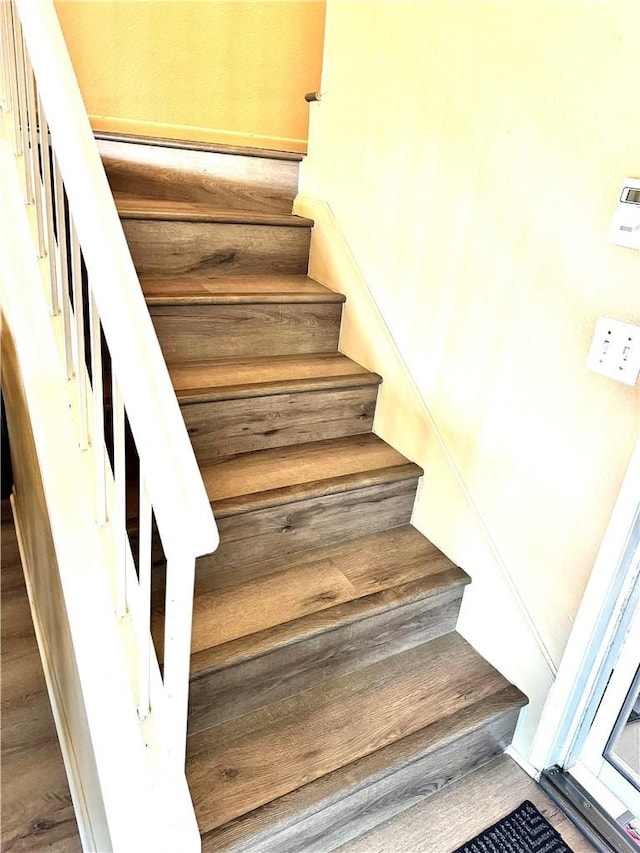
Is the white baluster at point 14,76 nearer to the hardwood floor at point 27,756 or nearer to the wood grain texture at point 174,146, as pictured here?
the wood grain texture at point 174,146

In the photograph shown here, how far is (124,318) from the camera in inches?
37.7

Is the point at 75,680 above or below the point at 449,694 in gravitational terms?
above

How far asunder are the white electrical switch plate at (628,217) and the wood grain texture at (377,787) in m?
1.18

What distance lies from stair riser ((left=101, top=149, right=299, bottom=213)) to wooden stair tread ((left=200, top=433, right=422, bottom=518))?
3.54 feet

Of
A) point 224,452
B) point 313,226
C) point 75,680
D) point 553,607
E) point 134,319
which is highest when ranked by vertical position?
point 134,319

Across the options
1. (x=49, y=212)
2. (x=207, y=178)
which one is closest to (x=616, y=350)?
(x=49, y=212)

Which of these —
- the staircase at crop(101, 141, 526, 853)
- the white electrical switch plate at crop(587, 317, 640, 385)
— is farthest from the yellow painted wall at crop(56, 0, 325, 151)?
the white electrical switch plate at crop(587, 317, 640, 385)

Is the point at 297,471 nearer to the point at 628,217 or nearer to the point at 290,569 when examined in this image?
the point at 290,569

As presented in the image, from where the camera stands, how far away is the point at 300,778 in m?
1.37

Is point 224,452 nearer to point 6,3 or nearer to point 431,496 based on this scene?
point 431,496

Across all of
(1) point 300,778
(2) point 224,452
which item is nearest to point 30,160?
(2) point 224,452

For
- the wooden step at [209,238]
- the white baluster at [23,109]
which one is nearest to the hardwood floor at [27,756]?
the wooden step at [209,238]

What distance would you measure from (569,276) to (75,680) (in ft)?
4.92

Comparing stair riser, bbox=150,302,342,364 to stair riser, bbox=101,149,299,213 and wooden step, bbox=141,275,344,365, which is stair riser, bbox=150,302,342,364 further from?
stair riser, bbox=101,149,299,213
